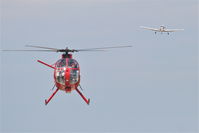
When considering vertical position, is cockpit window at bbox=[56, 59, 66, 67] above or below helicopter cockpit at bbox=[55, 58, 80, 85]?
above

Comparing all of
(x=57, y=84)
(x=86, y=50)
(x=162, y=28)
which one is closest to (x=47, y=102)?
(x=57, y=84)

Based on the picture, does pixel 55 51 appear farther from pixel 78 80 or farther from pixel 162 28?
pixel 162 28

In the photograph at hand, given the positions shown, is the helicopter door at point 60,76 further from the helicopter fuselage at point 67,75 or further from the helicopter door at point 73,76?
the helicopter door at point 73,76

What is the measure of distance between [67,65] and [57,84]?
208cm

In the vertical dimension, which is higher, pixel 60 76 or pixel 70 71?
pixel 70 71

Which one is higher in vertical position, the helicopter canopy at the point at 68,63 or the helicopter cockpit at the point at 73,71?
the helicopter canopy at the point at 68,63

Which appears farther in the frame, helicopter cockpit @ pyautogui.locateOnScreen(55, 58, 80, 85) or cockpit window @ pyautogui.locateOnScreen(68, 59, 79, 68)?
cockpit window @ pyautogui.locateOnScreen(68, 59, 79, 68)

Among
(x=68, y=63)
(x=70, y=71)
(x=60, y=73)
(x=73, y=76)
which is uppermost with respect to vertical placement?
(x=68, y=63)

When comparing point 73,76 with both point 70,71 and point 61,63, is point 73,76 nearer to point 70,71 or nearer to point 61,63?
point 70,71

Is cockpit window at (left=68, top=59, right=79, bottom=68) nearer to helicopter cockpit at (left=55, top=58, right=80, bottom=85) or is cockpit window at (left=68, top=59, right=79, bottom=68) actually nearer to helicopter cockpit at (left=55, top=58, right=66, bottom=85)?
helicopter cockpit at (left=55, top=58, right=80, bottom=85)

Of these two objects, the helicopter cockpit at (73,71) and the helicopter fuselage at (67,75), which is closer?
the helicopter fuselage at (67,75)

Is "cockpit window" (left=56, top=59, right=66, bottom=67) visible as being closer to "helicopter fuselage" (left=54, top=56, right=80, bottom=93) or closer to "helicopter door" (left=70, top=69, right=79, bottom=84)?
"helicopter fuselage" (left=54, top=56, right=80, bottom=93)

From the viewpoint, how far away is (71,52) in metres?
73.9

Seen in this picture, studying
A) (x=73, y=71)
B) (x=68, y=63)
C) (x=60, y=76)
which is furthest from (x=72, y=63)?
(x=60, y=76)
